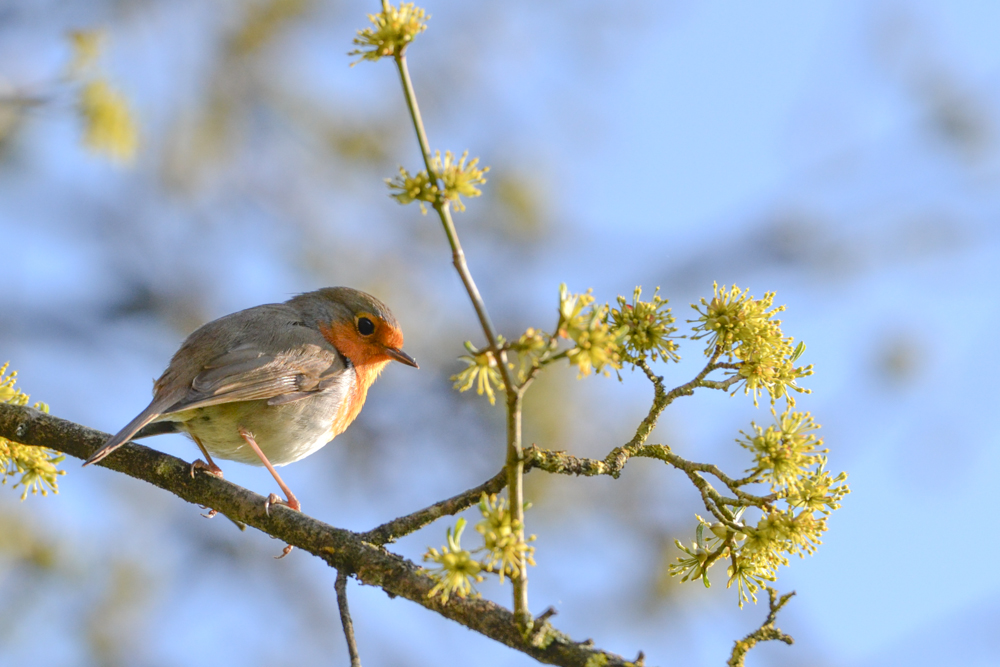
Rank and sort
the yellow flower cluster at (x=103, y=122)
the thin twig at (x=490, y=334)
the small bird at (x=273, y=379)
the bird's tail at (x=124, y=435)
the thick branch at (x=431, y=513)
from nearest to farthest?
the thin twig at (x=490, y=334), the thick branch at (x=431, y=513), the bird's tail at (x=124, y=435), the small bird at (x=273, y=379), the yellow flower cluster at (x=103, y=122)

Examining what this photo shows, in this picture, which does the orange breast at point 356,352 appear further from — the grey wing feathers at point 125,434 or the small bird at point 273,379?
the grey wing feathers at point 125,434

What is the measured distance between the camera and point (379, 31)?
6.86 feet

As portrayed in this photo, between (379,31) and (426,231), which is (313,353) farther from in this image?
(426,231)

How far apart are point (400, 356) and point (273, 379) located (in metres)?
0.98

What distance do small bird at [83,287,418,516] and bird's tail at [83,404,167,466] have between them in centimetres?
2

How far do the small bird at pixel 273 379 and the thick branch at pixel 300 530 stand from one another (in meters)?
0.29

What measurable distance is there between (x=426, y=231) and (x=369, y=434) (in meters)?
3.20

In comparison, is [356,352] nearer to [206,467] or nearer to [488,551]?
[206,467]

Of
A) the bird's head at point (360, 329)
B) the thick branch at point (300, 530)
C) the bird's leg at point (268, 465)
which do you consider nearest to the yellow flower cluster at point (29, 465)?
the thick branch at point (300, 530)

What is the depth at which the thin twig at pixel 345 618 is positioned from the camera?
98.2 inches

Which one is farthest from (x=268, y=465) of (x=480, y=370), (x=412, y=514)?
(x=480, y=370)

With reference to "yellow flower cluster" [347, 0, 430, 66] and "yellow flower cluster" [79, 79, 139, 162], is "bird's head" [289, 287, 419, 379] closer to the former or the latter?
"yellow flower cluster" [79, 79, 139, 162]

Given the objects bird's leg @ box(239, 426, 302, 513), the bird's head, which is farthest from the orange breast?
bird's leg @ box(239, 426, 302, 513)

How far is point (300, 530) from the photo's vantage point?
3150mm
